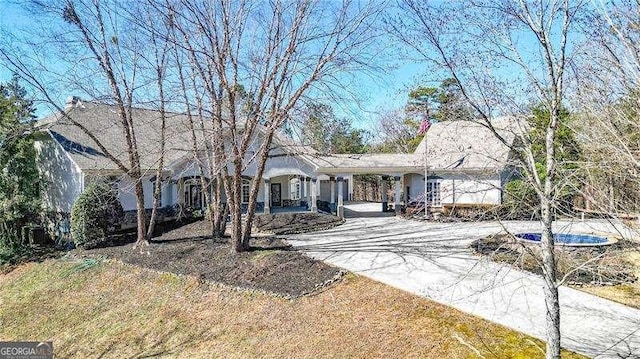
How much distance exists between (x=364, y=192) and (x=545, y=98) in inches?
1303

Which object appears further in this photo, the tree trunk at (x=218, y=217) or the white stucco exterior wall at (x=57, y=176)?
the white stucco exterior wall at (x=57, y=176)

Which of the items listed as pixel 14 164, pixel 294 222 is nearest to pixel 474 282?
pixel 294 222

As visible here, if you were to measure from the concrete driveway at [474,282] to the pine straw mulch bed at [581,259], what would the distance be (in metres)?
0.41

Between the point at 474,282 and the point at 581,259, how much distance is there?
4.01 meters

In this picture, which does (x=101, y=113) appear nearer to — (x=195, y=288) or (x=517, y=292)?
(x=195, y=288)

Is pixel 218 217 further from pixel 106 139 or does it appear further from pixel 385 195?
pixel 385 195

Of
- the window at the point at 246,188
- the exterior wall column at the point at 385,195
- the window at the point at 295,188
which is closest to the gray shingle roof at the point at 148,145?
the exterior wall column at the point at 385,195

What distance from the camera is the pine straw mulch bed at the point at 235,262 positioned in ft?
36.7

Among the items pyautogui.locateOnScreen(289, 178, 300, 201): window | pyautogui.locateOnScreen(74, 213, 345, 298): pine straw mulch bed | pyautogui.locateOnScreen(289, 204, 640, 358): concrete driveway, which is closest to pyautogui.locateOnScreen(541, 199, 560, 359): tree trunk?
pyautogui.locateOnScreen(289, 204, 640, 358): concrete driveway

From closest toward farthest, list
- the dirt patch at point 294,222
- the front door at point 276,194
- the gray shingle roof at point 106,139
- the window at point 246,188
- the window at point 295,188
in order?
the gray shingle roof at point 106,139, the dirt patch at point 294,222, the window at point 246,188, the front door at point 276,194, the window at point 295,188

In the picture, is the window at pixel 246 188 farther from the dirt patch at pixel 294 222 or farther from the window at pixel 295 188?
the dirt patch at pixel 294 222

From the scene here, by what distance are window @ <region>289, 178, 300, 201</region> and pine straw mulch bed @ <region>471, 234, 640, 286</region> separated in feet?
50.6

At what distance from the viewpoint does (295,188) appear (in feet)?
95.2

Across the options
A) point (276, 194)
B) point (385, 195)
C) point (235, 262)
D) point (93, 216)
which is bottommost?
point (235, 262)
